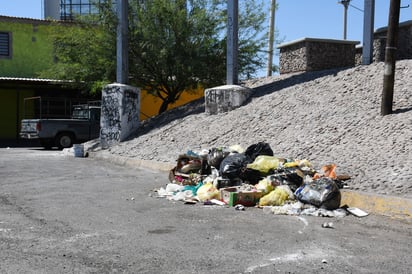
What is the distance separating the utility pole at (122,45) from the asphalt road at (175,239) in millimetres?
9675

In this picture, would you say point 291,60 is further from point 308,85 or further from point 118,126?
point 118,126

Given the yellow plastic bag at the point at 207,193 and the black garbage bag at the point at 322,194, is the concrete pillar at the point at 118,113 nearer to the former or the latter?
the yellow plastic bag at the point at 207,193

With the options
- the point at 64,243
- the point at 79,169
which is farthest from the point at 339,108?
the point at 64,243

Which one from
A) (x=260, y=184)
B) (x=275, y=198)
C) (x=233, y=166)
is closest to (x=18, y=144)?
(x=233, y=166)

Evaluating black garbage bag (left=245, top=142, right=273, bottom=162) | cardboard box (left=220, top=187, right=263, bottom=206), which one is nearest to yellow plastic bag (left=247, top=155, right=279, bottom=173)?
black garbage bag (left=245, top=142, right=273, bottom=162)

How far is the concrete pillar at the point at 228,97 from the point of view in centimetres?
1492

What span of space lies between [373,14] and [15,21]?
2245 cm

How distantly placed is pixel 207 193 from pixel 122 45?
10.8 metres

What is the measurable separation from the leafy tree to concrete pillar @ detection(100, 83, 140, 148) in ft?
4.19

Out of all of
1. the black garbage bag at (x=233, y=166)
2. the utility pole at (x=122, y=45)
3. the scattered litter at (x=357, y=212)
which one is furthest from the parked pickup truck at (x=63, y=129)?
the scattered litter at (x=357, y=212)

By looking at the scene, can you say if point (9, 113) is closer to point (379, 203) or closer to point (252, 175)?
point (252, 175)

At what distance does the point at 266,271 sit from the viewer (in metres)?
4.18

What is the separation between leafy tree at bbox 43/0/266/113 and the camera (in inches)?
701

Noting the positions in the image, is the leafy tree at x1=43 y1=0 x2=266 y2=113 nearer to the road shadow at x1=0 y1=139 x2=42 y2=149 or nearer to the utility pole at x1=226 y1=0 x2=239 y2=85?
the utility pole at x1=226 y1=0 x2=239 y2=85
